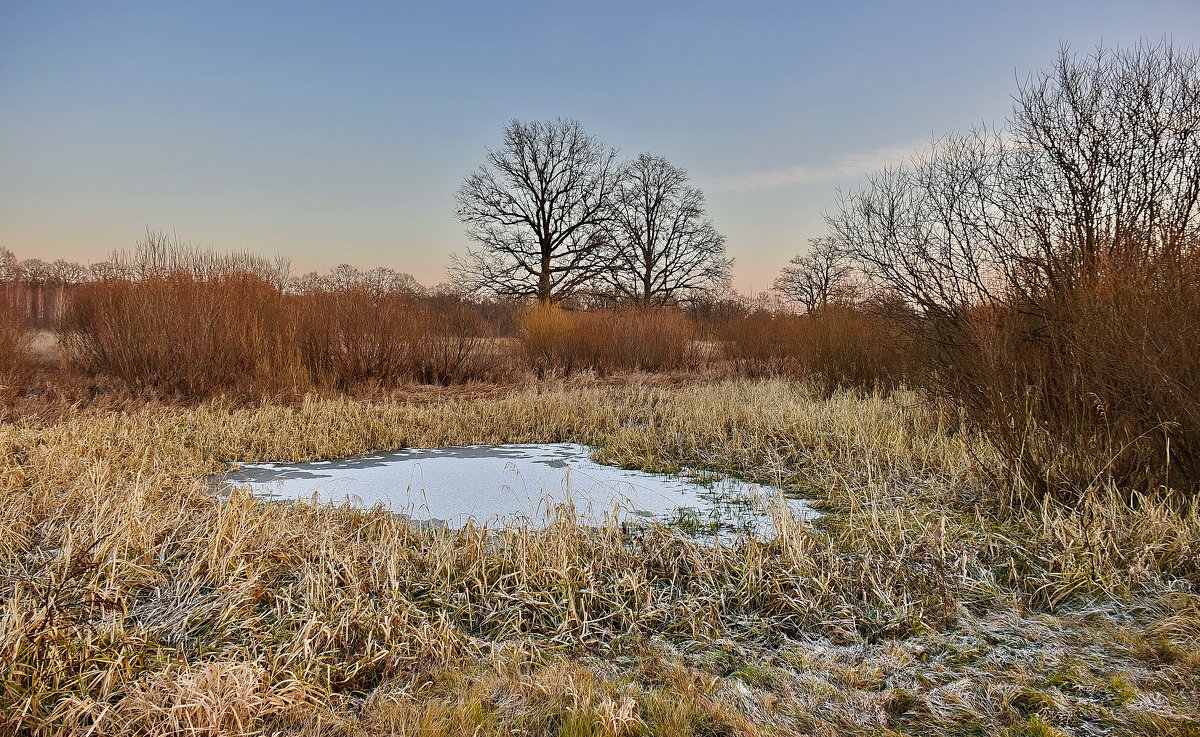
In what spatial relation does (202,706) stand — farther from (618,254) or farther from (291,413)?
(618,254)

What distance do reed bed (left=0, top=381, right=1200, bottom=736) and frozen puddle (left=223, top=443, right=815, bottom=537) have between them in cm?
44

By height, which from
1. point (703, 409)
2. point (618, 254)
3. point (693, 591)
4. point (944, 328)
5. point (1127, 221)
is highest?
point (618, 254)

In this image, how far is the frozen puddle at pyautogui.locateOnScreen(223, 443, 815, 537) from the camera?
14.2 feet

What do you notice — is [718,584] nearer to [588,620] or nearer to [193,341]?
[588,620]

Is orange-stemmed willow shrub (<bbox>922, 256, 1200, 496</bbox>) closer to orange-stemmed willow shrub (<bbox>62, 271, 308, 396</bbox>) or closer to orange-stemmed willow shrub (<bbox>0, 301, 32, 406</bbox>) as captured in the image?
orange-stemmed willow shrub (<bbox>62, 271, 308, 396</bbox>)

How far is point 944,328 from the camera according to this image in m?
6.43

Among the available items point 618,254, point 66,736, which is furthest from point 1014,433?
point 618,254

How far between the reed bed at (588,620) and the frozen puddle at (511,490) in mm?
438

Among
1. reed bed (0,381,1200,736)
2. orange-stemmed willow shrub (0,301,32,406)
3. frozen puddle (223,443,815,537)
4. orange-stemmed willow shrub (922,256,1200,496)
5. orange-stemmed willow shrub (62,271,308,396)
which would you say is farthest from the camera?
orange-stemmed willow shrub (0,301,32,406)

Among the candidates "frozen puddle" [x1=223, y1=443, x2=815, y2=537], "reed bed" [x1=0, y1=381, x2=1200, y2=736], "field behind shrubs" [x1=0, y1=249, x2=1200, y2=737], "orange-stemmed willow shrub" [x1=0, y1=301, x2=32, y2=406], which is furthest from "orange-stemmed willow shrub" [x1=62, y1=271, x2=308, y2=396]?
"reed bed" [x1=0, y1=381, x2=1200, y2=736]

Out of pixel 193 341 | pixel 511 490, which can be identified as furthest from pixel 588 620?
pixel 193 341

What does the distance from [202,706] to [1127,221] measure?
5.68 meters

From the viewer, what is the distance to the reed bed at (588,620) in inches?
81.1

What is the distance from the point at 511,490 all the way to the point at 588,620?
2377 mm
